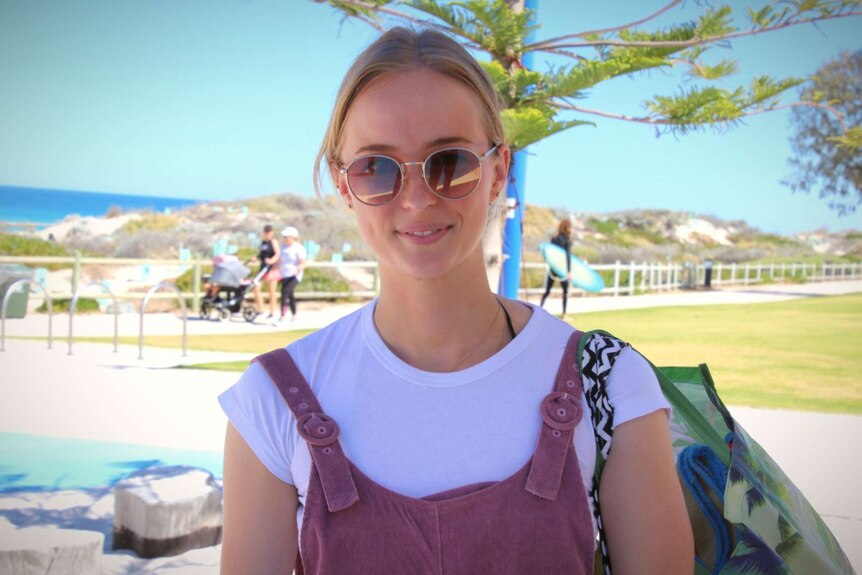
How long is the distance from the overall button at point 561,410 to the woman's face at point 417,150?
0.78ft

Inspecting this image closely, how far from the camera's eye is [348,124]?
1176 millimetres

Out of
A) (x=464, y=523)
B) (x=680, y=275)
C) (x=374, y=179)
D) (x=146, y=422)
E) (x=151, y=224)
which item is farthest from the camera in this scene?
(x=151, y=224)

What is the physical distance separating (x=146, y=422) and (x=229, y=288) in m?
7.16

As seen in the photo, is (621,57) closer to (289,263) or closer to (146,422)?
(146,422)

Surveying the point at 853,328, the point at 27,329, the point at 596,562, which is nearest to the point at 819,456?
the point at 596,562

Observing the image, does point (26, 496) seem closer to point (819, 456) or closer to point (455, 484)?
point (455, 484)

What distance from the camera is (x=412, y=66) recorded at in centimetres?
112

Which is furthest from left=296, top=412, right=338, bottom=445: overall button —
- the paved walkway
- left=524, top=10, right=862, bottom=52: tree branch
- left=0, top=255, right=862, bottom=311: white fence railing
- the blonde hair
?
left=0, top=255, right=862, bottom=311: white fence railing

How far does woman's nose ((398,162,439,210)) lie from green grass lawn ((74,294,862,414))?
21.3 ft

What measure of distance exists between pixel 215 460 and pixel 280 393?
4.40 meters

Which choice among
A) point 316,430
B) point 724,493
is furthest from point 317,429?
point 724,493

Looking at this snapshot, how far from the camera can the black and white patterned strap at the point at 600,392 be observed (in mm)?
1058

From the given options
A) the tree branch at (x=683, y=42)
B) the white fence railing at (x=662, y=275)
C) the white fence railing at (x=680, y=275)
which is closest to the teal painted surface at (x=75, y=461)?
the tree branch at (x=683, y=42)

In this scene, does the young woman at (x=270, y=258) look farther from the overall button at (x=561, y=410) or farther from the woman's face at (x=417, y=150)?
the overall button at (x=561, y=410)
